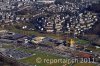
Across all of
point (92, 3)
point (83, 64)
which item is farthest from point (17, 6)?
point (83, 64)

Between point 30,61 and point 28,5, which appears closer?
point 30,61

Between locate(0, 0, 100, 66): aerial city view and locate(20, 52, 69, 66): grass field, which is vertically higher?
locate(0, 0, 100, 66): aerial city view

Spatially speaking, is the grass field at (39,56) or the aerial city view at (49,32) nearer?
the grass field at (39,56)

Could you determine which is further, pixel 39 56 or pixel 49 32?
pixel 49 32

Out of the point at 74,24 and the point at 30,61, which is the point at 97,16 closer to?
the point at 74,24

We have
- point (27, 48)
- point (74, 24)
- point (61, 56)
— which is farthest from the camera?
point (74, 24)

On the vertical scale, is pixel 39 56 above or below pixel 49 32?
below

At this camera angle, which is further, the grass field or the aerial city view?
the aerial city view

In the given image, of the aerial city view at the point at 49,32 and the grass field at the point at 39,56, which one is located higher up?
the aerial city view at the point at 49,32
